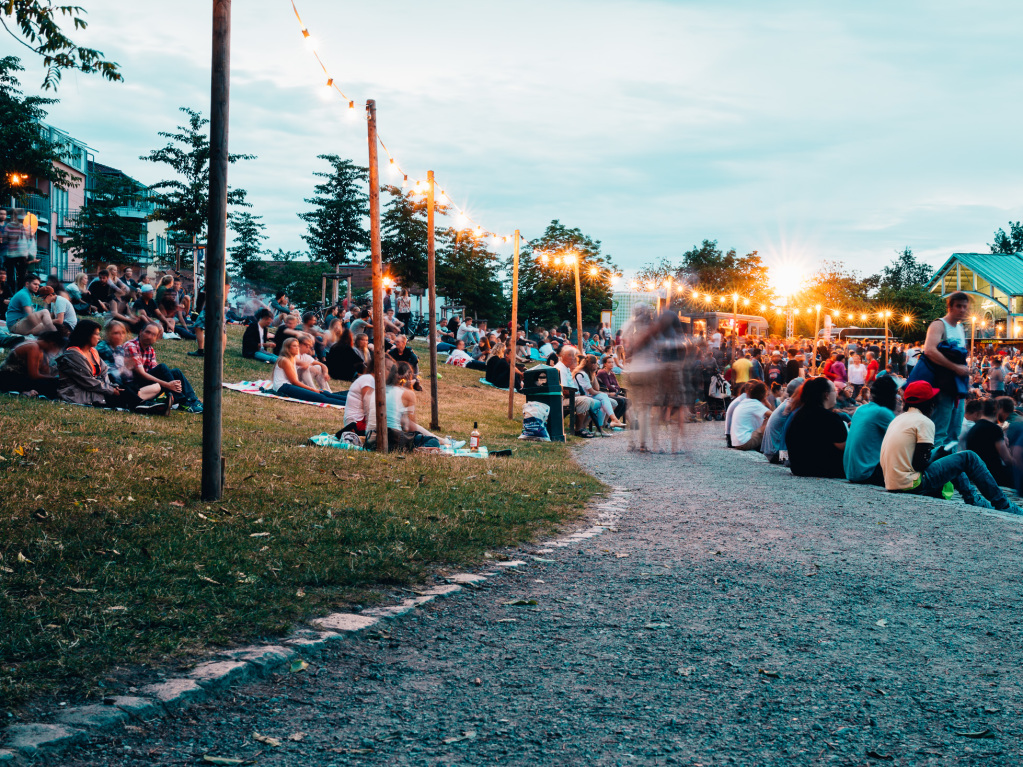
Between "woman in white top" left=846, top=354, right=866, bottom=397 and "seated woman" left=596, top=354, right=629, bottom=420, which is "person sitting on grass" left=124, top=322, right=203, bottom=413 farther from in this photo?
"woman in white top" left=846, top=354, right=866, bottom=397

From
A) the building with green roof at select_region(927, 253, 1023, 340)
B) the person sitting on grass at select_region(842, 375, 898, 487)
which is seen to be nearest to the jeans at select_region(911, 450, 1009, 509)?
the person sitting on grass at select_region(842, 375, 898, 487)

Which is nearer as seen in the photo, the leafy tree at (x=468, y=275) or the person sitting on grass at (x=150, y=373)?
the person sitting on grass at (x=150, y=373)

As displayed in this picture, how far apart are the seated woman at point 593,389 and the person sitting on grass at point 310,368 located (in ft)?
17.6

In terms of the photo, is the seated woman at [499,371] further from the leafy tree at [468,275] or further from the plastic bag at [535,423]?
the leafy tree at [468,275]

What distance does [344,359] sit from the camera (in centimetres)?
2000

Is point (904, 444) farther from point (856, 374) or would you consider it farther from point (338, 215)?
point (338, 215)

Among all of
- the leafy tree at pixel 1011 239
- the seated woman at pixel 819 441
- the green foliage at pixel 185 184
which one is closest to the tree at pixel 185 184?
the green foliage at pixel 185 184

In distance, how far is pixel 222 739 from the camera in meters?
3.28

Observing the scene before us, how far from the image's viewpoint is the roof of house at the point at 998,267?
79938mm

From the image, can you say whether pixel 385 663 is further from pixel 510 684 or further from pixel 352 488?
pixel 352 488

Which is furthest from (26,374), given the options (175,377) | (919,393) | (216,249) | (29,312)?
(919,393)

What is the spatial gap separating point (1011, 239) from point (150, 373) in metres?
129

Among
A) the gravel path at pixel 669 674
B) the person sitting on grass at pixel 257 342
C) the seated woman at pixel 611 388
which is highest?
the person sitting on grass at pixel 257 342

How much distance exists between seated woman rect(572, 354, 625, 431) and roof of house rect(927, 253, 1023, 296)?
7185cm
